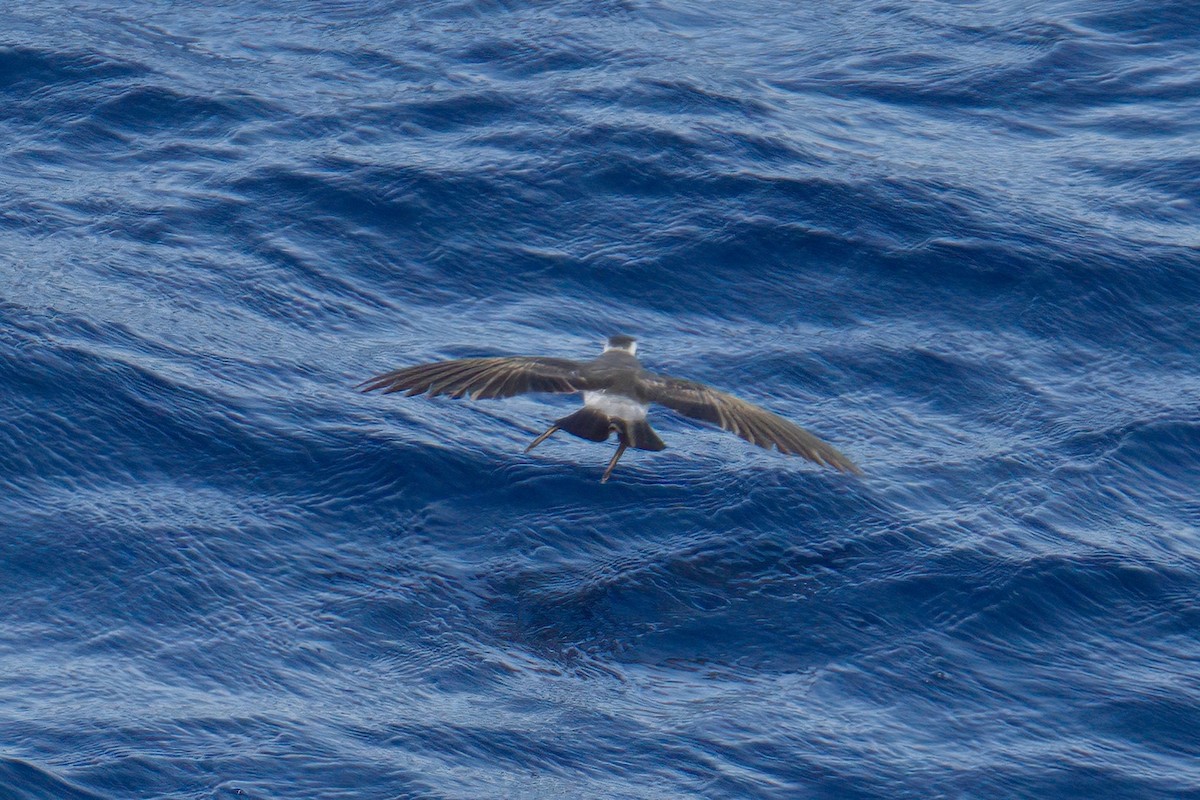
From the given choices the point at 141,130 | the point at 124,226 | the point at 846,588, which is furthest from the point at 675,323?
the point at 141,130

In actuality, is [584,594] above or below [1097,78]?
below

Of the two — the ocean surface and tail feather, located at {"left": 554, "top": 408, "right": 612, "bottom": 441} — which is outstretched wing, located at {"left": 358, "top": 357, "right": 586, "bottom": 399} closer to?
tail feather, located at {"left": 554, "top": 408, "right": 612, "bottom": 441}

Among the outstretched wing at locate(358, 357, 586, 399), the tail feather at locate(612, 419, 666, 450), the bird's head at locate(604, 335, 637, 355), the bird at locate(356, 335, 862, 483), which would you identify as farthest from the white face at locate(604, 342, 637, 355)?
the tail feather at locate(612, 419, 666, 450)

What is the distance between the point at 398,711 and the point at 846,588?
311 cm

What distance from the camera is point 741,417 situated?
399 inches

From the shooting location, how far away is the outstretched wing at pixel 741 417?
32.2ft

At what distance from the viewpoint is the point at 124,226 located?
13609 millimetres

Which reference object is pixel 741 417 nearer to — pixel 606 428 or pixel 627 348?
pixel 606 428

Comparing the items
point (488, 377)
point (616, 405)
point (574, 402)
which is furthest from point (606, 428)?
point (574, 402)

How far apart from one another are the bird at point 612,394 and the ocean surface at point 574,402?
2.74 feet

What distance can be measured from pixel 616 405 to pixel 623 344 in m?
1.19

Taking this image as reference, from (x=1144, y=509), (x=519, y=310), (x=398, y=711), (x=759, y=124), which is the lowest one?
(x=398, y=711)

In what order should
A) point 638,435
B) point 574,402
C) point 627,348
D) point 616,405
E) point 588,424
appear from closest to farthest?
point 588,424 → point 638,435 → point 616,405 → point 627,348 → point 574,402

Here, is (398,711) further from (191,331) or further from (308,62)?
A: (308,62)
